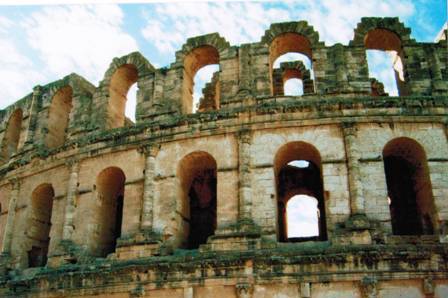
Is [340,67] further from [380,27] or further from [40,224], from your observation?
[40,224]

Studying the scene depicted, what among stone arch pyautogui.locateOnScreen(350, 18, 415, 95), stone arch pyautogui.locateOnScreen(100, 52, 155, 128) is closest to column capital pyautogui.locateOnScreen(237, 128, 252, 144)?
stone arch pyautogui.locateOnScreen(100, 52, 155, 128)

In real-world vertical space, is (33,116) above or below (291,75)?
below

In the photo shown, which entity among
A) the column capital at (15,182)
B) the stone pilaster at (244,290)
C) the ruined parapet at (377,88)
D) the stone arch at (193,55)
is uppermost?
the ruined parapet at (377,88)

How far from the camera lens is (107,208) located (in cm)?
1423

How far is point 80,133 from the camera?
14992mm

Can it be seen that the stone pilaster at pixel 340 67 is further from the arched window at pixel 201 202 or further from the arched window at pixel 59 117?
the arched window at pixel 59 117

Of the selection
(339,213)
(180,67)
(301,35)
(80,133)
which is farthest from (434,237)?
(80,133)

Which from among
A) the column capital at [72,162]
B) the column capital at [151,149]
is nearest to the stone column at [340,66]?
the column capital at [151,149]

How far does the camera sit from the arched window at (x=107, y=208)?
13.8 m

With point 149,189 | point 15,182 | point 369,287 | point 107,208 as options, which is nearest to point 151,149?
point 149,189

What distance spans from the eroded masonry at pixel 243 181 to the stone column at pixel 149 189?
0.04 metres

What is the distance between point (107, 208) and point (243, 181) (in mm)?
4598

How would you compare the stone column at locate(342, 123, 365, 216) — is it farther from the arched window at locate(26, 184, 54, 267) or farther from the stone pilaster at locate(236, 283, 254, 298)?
the arched window at locate(26, 184, 54, 267)

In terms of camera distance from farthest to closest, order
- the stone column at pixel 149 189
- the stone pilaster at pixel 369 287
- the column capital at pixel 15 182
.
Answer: the column capital at pixel 15 182 < the stone column at pixel 149 189 < the stone pilaster at pixel 369 287
